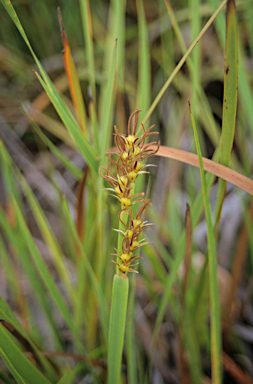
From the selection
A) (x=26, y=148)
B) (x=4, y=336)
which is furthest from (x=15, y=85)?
(x=4, y=336)

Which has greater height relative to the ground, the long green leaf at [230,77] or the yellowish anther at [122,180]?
the long green leaf at [230,77]

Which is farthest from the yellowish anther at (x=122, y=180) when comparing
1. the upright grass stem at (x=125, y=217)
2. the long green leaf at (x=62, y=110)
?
the long green leaf at (x=62, y=110)

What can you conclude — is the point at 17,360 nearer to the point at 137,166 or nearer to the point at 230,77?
the point at 137,166

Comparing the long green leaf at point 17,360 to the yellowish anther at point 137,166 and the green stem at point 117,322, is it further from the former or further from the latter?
the yellowish anther at point 137,166

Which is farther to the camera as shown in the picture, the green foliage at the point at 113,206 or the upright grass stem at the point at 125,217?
the green foliage at the point at 113,206

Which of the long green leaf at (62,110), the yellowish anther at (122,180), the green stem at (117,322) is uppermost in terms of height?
the long green leaf at (62,110)

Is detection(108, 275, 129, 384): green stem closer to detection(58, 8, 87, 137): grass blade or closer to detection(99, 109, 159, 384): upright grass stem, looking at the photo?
detection(99, 109, 159, 384): upright grass stem

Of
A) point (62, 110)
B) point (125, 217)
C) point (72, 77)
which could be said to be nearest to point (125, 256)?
point (125, 217)

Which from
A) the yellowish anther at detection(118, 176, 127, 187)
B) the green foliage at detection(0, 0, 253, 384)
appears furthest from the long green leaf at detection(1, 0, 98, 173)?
the yellowish anther at detection(118, 176, 127, 187)
